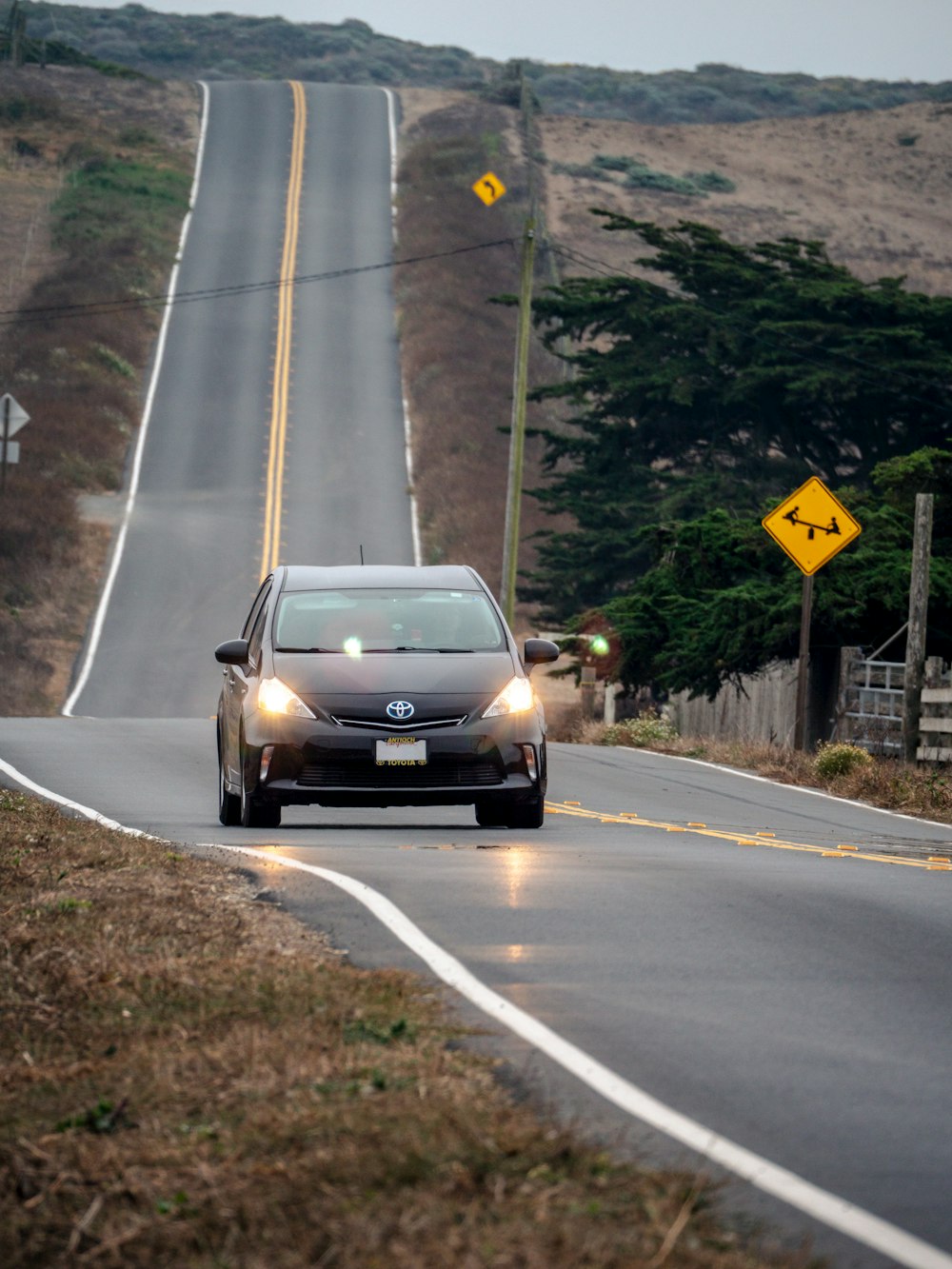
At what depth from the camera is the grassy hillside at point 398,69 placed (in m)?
145

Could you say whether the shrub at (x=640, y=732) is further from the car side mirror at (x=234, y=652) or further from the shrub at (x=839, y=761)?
the car side mirror at (x=234, y=652)

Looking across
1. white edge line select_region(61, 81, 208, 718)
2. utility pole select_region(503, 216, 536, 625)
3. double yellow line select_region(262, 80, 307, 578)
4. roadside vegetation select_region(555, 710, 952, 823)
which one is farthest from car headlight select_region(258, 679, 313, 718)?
utility pole select_region(503, 216, 536, 625)

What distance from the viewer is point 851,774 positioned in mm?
23203

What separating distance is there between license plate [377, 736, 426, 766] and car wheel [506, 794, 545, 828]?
41.3 inches

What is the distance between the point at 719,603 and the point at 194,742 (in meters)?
7.63

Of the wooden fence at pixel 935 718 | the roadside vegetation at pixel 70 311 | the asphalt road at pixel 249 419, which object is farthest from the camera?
the roadside vegetation at pixel 70 311

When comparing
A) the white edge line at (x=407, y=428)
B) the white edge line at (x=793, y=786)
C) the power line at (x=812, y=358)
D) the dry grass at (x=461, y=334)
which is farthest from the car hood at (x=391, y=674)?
the dry grass at (x=461, y=334)

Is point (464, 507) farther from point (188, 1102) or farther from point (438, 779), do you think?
point (188, 1102)

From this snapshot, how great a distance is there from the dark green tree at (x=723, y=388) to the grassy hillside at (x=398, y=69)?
9497cm

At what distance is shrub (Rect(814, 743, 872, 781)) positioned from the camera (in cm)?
2378

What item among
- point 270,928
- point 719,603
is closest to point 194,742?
point 719,603

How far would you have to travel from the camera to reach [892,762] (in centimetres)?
2523

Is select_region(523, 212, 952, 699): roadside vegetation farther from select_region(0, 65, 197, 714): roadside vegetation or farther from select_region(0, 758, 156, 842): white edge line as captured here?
select_region(0, 758, 156, 842): white edge line

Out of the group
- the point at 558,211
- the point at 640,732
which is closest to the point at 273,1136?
the point at 640,732
